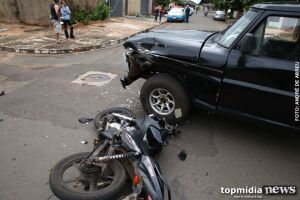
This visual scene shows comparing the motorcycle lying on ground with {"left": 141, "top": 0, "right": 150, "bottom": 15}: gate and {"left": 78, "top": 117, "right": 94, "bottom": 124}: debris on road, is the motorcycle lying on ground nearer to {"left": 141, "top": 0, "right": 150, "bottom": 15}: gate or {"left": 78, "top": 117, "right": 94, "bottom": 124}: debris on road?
A: {"left": 78, "top": 117, "right": 94, "bottom": 124}: debris on road

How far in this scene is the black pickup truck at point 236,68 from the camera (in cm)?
358

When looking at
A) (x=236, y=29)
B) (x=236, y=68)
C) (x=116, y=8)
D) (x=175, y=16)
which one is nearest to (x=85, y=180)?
(x=236, y=68)

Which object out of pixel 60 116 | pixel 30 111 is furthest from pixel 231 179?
pixel 30 111

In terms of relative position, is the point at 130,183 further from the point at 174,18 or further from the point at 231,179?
the point at 174,18

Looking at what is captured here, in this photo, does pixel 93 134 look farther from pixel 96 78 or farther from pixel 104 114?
pixel 96 78

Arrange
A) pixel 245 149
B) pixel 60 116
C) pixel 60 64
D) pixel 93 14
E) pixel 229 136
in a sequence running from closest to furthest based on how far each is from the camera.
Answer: pixel 245 149, pixel 229 136, pixel 60 116, pixel 60 64, pixel 93 14

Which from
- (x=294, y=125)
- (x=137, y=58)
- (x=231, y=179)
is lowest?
(x=231, y=179)

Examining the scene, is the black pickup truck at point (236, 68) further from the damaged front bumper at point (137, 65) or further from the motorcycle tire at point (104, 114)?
the motorcycle tire at point (104, 114)

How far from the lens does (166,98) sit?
4625 mm

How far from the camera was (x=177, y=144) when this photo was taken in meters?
4.26

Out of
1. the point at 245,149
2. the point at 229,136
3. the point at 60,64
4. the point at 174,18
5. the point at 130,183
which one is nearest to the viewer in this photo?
the point at 130,183

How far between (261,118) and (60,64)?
6371 millimetres

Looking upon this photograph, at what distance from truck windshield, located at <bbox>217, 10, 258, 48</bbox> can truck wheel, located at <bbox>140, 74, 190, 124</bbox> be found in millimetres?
967

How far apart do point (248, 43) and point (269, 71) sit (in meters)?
0.47
